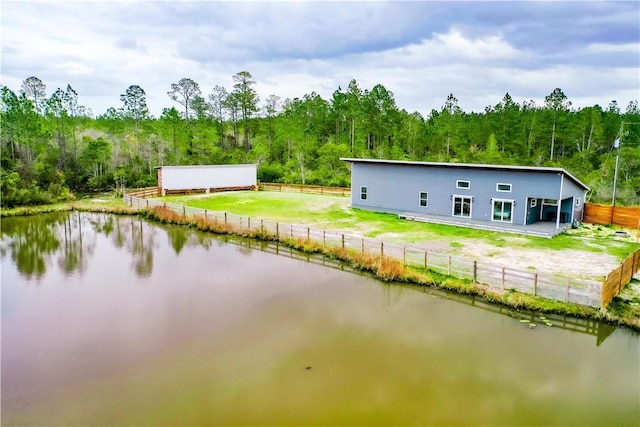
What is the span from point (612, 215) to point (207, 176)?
30.7m

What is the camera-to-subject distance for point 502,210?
23453mm

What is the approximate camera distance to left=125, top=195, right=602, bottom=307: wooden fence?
1245 centimetres

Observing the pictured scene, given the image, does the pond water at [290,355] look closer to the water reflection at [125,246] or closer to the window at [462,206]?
the water reflection at [125,246]

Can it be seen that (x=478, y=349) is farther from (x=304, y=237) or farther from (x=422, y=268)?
(x=304, y=237)

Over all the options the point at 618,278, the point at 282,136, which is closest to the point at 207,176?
the point at 282,136

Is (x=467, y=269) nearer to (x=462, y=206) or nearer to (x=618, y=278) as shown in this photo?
(x=618, y=278)

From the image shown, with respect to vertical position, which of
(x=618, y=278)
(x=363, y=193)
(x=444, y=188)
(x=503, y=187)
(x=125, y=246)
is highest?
(x=503, y=187)

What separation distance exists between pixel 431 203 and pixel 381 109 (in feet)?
101

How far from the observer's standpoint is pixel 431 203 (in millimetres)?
26109

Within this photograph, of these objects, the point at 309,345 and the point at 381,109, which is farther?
the point at 381,109

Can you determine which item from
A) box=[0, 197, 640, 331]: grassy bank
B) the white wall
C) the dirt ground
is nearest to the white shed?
the white wall

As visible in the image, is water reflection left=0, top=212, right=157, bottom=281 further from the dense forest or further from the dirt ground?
the dirt ground

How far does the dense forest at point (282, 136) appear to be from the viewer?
3947cm

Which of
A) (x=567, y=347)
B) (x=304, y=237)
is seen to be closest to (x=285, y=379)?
(x=567, y=347)
